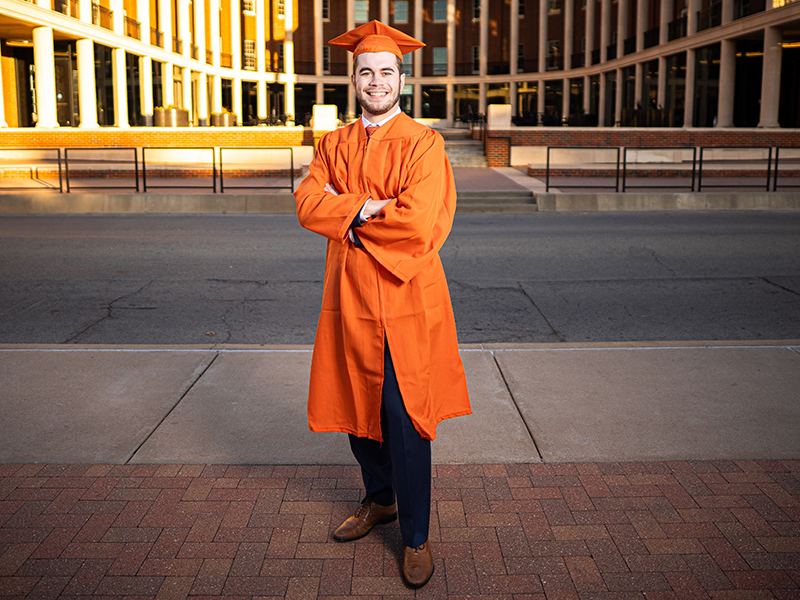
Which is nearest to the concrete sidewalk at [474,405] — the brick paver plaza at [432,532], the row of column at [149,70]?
the brick paver plaza at [432,532]

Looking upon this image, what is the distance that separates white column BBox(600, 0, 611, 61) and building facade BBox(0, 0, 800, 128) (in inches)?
4.7

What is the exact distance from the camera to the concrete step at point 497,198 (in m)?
16.6

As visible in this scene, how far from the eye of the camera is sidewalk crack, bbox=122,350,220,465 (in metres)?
3.92

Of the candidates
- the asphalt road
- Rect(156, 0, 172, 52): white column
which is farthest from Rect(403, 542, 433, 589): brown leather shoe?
Rect(156, 0, 172, 52): white column

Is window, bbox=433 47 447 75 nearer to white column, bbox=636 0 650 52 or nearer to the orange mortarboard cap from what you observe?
white column, bbox=636 0 650 52

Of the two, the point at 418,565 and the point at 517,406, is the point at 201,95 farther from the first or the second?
the point at 418,565

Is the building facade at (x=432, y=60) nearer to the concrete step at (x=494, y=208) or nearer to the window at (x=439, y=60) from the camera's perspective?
the window at (x=439, y=60)

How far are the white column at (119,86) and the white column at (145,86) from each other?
8.17 feet

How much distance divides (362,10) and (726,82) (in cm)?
3628

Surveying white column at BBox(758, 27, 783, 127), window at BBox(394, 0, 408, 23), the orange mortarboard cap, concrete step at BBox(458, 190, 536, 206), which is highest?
window at BBox(394, 0, 408, 23)

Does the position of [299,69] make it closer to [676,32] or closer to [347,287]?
[676,32]

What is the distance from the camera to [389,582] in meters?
2.81

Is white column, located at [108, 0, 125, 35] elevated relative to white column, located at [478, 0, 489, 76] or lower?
lower

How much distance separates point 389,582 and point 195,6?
4982 cm
